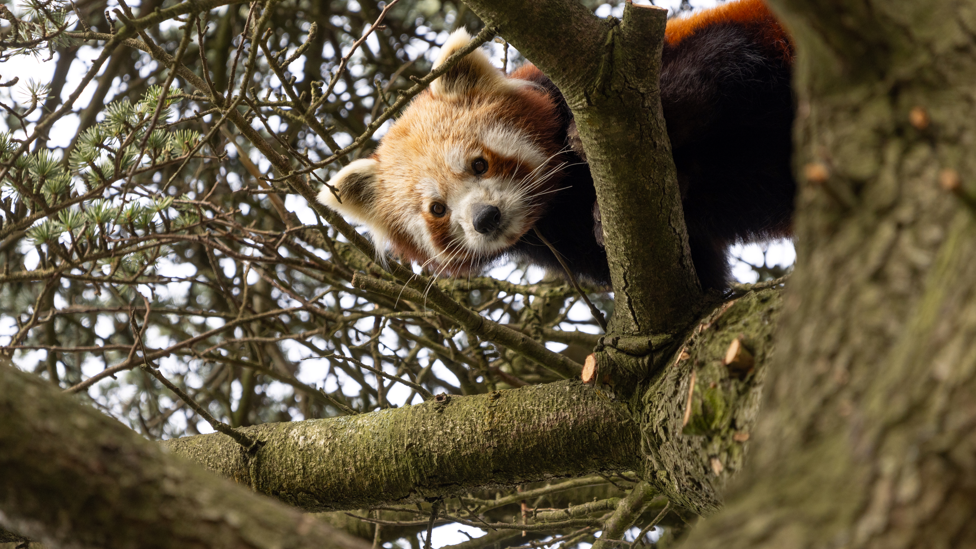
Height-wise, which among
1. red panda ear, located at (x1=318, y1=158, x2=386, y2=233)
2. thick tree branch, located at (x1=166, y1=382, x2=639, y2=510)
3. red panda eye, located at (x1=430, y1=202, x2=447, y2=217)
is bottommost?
thick tree branch, located at (x1=166, y1=382, x2=639, y2=510)

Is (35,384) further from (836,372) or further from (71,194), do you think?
(71,194)

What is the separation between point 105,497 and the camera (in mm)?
1100

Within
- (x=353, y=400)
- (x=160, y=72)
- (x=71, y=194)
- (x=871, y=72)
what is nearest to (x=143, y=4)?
(x=160, y=72)

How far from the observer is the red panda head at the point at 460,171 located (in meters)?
3.30

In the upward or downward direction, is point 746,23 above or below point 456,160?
above

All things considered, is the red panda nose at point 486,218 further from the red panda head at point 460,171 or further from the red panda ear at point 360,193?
the red panda ear at point 360,193

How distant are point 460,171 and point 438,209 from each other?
0.80ft

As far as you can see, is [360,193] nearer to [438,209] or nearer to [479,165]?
[438,209]

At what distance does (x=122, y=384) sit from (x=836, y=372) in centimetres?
557

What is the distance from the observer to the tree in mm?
875

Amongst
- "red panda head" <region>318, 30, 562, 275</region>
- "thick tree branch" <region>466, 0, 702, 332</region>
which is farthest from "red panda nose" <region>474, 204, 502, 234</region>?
"thick tree branch" <region>466, 0, 702, 332</region>

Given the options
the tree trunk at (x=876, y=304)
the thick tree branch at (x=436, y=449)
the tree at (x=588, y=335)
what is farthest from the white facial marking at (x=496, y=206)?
the tree trunk at (x=876, y=304)

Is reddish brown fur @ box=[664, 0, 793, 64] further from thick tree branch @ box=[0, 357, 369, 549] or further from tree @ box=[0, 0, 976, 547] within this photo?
thick tree branch @ box=[0, 357, 369, 549]

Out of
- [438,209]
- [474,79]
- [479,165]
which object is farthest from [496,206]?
[474,79]
